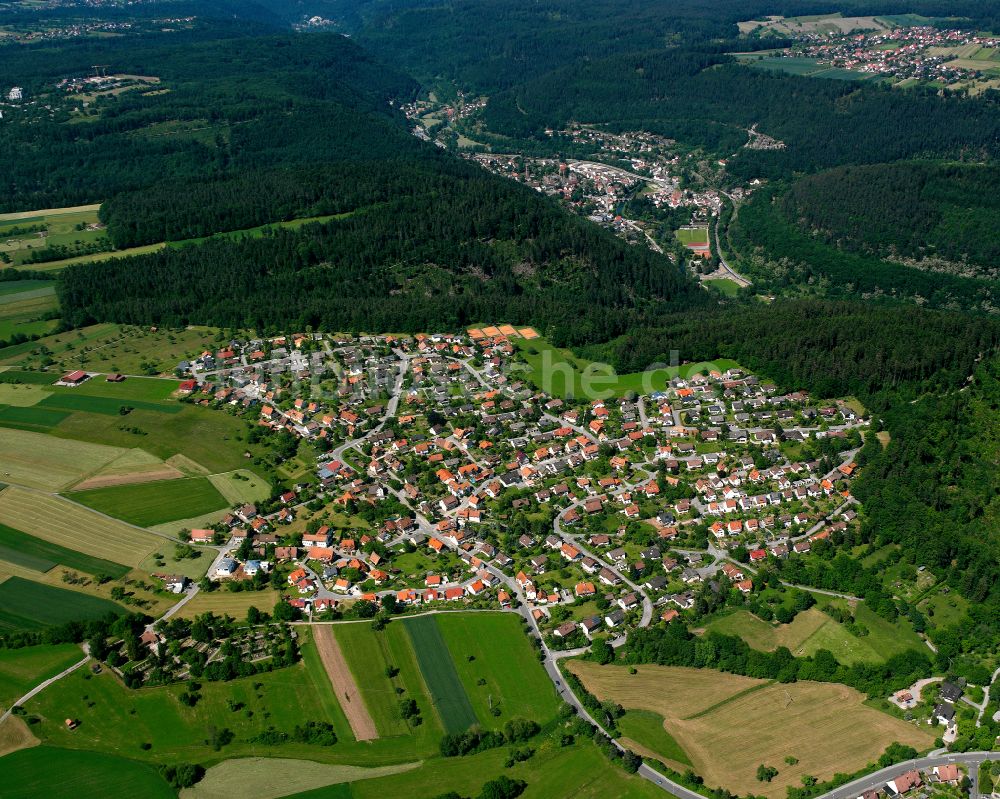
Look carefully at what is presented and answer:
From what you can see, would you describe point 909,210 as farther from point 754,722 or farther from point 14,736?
point 14,736

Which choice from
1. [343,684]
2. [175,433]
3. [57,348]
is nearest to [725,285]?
[175,433]

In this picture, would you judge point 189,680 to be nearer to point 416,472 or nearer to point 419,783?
point 419,783

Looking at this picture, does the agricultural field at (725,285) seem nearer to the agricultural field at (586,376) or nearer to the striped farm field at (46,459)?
the agricultural field at (586,376)

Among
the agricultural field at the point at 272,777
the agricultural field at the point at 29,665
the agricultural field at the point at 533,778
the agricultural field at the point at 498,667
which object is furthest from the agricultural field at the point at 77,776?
the agricultural field at the point at 498,667

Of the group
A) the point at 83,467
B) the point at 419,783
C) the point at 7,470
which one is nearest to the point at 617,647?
the point at 419,783

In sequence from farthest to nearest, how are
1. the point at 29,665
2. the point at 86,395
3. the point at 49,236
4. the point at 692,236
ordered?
1. the point at 692,236
2. the point at 49,236
3. the point at 86,395
4. the point at 29,665

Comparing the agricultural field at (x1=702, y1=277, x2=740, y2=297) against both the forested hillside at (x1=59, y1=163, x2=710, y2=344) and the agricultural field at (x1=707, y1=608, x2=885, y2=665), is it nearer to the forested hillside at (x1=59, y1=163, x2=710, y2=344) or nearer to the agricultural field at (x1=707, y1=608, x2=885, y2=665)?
the forested hillside at (x1=59, y1=163, x2=710, y2=344)
